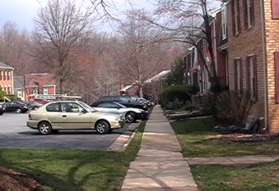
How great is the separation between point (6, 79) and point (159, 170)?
92.4 meters

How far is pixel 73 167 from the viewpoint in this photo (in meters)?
12.8

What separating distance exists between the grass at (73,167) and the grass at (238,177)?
1.58m

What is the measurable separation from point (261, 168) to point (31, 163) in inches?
197

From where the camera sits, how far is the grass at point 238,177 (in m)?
10.0

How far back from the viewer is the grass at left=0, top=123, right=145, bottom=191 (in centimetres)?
1057

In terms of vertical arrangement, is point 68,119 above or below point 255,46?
below

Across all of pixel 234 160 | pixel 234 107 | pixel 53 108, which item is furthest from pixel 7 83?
pixel 234 160

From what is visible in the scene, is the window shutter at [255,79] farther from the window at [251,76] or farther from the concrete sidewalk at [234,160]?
the concrete sidewalk at [234,160]

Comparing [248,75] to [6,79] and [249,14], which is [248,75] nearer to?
[249,14]

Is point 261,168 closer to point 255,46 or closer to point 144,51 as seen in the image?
point 255,46

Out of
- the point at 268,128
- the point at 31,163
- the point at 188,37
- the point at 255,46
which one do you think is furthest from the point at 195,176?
the point at 188,37

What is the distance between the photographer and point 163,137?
2242 cm

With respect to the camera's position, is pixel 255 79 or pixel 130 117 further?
pixel 130 117

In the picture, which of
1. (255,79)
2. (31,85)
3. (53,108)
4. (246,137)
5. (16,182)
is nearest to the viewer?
(16,182)
